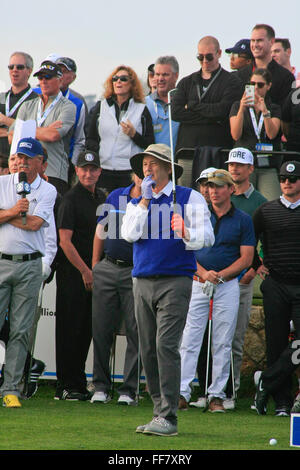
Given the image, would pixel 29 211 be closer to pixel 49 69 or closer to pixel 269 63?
pixel 49 69

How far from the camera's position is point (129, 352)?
32.4ft

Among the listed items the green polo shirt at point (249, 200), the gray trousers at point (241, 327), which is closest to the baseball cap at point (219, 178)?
the green polo shirt at point (249, 200)

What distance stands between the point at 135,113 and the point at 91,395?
3.49 metres

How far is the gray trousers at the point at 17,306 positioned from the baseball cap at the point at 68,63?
3.83 m

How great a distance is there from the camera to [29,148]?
940 cm

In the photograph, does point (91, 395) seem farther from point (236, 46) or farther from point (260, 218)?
point (236, 46)

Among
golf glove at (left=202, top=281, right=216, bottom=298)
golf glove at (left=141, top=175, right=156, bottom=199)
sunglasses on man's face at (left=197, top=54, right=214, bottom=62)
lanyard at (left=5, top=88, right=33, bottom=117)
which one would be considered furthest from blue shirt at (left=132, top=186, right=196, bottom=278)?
lanyard at (left=5, top=88, right=33, bottom=117)

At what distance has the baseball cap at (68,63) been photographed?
12344mm

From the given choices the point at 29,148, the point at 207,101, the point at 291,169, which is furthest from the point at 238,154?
the point at 29,148

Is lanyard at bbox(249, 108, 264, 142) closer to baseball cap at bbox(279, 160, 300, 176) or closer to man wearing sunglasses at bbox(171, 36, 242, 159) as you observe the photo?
man wearing sunglasses at bbox(171, 36, 242, 159)

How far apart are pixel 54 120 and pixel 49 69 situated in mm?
602

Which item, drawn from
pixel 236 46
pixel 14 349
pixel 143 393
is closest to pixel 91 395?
pixel 143 393

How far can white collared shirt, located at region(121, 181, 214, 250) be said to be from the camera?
7383mm

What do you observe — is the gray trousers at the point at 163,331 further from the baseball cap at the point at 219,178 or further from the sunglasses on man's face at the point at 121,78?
the sunglasses on man's face at the point at 121,78
